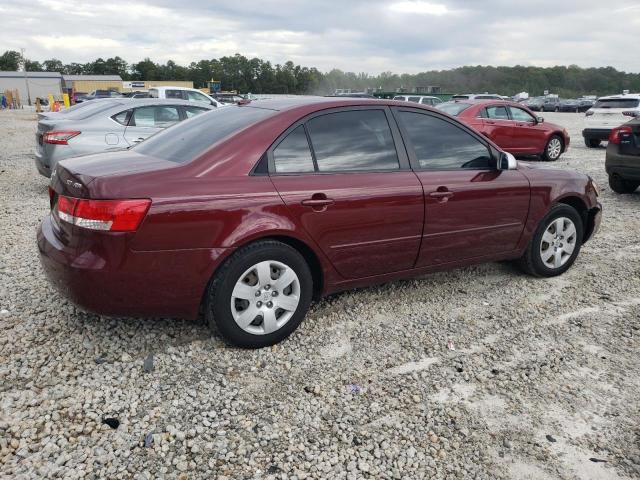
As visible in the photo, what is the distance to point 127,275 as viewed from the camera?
2.90 m

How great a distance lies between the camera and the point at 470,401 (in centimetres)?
292

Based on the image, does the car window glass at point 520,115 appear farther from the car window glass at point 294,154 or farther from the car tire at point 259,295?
the car tire at point 259,295

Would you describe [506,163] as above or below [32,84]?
above

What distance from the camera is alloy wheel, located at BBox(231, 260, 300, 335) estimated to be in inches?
127

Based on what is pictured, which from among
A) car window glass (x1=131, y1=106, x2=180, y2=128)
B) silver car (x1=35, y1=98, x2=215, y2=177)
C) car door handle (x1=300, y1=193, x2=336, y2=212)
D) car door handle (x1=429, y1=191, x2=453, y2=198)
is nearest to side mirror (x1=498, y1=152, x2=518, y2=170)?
car door handle (x1=429, y1=191, x2=453, y2=198)

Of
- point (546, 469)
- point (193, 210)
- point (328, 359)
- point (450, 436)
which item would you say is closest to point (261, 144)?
point (193, 210)

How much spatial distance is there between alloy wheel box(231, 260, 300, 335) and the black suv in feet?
22.8

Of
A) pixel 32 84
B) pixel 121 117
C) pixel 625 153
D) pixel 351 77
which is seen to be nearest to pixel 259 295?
pixel 121 117

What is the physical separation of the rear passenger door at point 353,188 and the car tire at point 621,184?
21.1 ft

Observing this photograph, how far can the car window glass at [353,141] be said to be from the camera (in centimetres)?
352

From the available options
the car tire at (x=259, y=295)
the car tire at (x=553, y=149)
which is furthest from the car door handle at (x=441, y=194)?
the car tire at (x=553, y=149)

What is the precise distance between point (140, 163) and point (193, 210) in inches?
22.9

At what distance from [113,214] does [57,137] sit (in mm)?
5732

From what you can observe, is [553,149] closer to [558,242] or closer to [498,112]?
[498,112]
